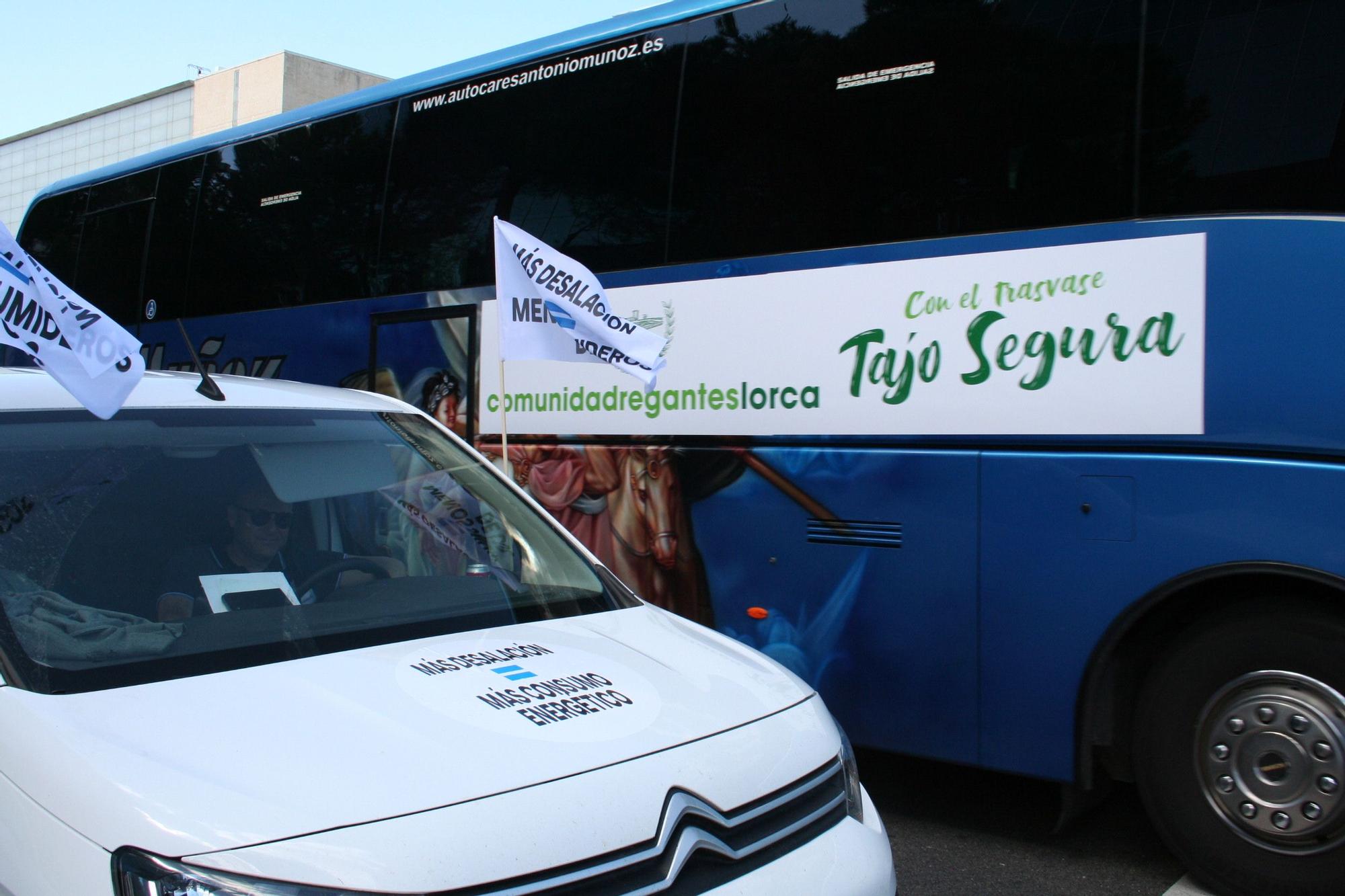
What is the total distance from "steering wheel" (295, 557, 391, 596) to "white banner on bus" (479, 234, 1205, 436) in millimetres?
2268

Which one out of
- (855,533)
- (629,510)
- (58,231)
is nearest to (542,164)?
(629,510)

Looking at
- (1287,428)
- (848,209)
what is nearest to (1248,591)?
(1287,428)

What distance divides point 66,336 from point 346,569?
0.93 meters

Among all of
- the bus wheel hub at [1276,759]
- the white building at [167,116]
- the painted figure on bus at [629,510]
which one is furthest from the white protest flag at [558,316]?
the white building at [167,116]

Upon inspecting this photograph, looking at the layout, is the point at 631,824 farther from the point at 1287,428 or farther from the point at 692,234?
the point at 692,234

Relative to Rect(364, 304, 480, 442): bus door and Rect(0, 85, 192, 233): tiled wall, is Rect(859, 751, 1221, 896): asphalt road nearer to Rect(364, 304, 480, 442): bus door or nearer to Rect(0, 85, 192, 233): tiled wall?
Rect(364, 304, 480, 442): bus door

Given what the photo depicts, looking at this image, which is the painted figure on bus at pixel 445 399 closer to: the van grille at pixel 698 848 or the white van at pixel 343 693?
the white van at pixel 343 693

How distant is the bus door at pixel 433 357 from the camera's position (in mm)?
6258

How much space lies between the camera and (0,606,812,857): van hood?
205cm

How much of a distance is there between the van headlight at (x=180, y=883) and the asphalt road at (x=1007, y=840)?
8.91ft

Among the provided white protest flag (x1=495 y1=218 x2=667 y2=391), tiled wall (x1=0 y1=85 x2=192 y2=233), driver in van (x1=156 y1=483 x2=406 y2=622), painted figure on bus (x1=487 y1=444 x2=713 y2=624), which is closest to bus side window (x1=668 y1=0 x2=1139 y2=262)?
white protest flag (x1=495 y1=218 x2=667 y2=391)

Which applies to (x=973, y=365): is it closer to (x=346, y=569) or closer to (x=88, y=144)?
(x=346, y=569)

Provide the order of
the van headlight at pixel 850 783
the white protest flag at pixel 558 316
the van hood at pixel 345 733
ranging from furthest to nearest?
the white protest flag at pixel 558 316 → the van headlight at pixel 850 783 → the van hood at pixel 345 733

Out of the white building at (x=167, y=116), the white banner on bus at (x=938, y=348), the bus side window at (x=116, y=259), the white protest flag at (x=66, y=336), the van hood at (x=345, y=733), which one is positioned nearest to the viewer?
the van hood at (x=345, y=733)
